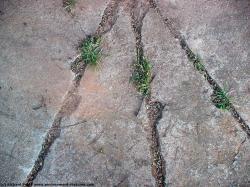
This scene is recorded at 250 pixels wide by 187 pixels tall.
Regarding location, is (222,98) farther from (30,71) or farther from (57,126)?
(30,71)

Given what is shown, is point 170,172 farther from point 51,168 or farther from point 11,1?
point 11,1

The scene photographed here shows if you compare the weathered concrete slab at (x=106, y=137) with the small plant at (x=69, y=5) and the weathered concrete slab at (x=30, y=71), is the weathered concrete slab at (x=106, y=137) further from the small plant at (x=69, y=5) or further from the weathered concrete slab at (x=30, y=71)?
the small plant at (x=69, y=5)

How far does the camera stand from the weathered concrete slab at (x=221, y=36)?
11.3 feet

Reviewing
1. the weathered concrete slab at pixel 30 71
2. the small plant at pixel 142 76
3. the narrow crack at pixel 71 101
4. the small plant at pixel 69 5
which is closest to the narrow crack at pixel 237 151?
the small plant at pixel 142 76

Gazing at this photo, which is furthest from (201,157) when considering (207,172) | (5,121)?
(5,121)

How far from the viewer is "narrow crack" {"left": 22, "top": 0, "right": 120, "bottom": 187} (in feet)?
10.5

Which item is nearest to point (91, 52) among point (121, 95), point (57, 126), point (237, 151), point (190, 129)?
point (121, 95)

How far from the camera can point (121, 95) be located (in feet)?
11.1

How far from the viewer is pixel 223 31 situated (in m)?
3.57

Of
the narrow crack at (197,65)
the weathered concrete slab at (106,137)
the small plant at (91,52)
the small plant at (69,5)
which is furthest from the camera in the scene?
the small plant at (69,5)

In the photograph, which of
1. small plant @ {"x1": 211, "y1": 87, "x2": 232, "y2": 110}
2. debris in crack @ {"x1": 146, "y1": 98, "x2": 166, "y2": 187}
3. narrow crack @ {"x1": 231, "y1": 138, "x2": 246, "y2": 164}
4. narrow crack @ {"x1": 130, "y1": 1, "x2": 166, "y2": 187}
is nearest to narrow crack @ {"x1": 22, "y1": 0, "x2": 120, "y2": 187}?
narrow crack @ {"x1": 130, "y1": 1, "x2": 166, "y2": 187}

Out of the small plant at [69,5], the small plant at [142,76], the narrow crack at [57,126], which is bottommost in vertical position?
the narrow crack at [57,126]

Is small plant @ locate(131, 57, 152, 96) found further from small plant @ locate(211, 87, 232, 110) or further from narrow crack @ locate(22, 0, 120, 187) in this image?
small plant @ locate(211, 87, 232, 110)

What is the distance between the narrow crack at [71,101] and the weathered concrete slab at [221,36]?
1.25 ft
